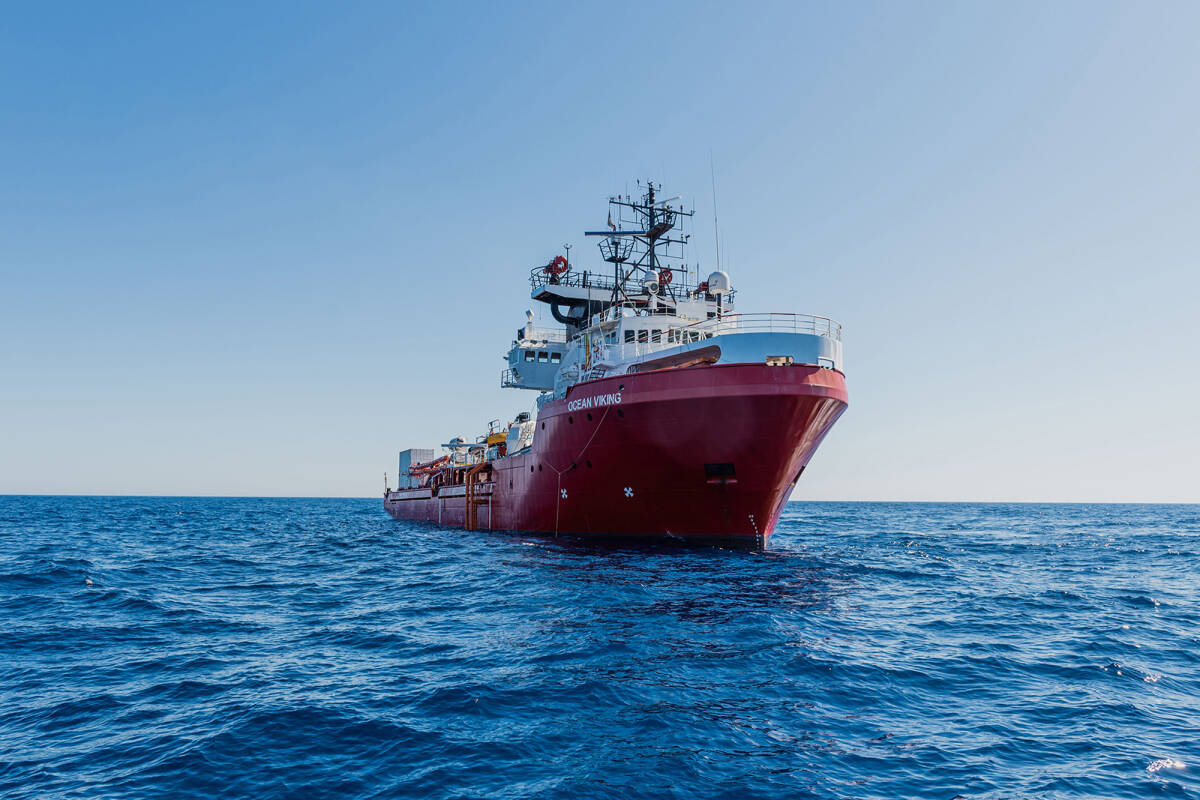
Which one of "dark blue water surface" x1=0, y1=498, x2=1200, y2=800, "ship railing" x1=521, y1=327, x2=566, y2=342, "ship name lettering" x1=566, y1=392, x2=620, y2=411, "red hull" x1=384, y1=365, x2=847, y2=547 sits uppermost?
"ship railing" x1=521, y1=327, x2=566, y2=342

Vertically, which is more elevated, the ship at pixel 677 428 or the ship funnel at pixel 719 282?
the ship funnel at pixel 719 282

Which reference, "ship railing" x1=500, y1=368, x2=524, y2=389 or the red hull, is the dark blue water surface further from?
"ship railing" x1=500, y1=368, x2=524, y2=389

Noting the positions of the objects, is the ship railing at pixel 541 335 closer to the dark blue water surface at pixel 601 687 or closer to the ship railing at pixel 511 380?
the ship railing at pixel 511 380

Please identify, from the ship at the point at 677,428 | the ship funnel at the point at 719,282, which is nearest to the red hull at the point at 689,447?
the ship at the point at 677,428

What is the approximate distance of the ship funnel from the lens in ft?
102

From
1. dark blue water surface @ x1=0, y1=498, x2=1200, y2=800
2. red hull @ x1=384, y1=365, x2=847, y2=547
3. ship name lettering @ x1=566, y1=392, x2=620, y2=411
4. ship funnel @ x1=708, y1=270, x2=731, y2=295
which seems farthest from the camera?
ship funnel @ x1=708, y1=270, x2=731, y2=295

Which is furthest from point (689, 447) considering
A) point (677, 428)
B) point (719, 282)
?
point (719, 282)

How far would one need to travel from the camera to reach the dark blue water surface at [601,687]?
6711 mm

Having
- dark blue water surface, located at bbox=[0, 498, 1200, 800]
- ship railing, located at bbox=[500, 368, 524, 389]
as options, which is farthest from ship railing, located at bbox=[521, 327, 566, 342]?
dark blue water surface, located at bbox=[0, 498, 1200, 800]

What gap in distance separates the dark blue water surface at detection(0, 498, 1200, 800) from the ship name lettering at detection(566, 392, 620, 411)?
19.5ft

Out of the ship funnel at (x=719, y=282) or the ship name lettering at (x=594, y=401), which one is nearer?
the ship name lettering at (x=594, y=401)

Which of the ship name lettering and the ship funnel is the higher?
the ship funnel

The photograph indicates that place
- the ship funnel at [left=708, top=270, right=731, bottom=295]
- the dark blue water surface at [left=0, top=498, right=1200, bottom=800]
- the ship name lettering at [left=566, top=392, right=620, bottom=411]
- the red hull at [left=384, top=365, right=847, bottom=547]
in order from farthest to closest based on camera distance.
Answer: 1. the ship funnel at [left=708, top=270, right=731, bottom=295]
2. the ship name lettering at [left=566, top=392, right=620, bottom=411]
3. the red hull at [left=384, top=365, right=847, bottom=547]
4. the dark blue water surface at [left=0, top=498, right=1200, bottom=800]

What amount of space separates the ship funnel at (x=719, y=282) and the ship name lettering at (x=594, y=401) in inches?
391
